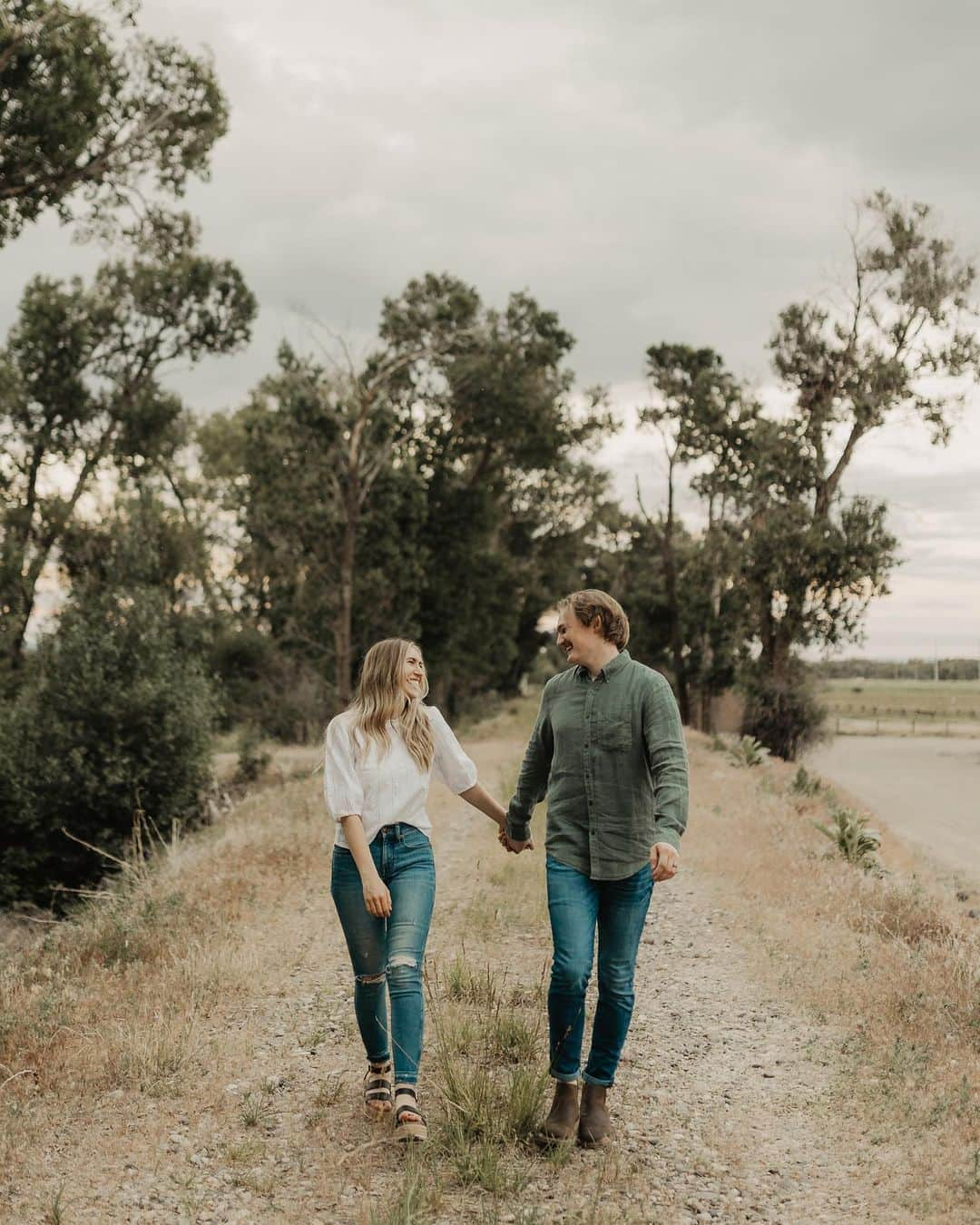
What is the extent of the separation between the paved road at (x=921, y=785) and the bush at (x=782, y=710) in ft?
5.71

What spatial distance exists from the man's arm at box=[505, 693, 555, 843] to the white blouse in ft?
1.38

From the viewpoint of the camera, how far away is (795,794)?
21.2 metres

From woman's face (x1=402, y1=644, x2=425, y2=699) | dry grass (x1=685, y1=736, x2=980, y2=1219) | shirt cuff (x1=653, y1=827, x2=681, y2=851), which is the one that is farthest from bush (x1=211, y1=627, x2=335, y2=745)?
shirt cuff (x1=653, y1=827, x2=681, y2=851)

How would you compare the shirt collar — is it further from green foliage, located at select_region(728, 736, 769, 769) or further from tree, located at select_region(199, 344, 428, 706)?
tree, located at select_region(199, 344, 428, 706)

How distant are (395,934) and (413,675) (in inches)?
41.3

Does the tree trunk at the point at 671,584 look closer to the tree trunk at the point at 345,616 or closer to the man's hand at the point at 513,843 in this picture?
the tree trunk at the point at 345,616

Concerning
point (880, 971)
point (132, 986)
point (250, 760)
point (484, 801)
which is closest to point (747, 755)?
point (250, 760)

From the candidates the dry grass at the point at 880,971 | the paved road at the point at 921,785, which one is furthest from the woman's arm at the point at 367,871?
the paved road at the point at 921,785

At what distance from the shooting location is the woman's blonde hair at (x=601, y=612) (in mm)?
4672

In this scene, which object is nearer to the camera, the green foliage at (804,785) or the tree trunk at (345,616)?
the green foliage at (804,785)

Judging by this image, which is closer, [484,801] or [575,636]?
[575,636]

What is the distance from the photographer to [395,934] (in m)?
4.48

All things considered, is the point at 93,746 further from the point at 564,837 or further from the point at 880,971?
the point at 564,837

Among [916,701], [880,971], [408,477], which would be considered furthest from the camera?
[916,701]
